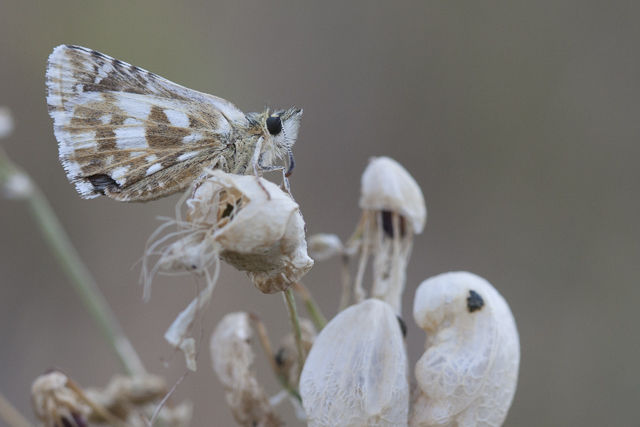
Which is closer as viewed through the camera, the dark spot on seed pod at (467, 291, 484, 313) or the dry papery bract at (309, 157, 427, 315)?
the dark spot on seed pod at (467, 291, 484, 313)

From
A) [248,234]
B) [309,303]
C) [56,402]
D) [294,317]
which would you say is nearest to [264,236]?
[248,234]

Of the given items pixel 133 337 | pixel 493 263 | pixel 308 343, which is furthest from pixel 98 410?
pixel 493 263

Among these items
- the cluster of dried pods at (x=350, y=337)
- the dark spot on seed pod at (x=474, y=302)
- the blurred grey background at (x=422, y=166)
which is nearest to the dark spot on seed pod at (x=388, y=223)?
the cluster of dried pods at (x=350, y=337)

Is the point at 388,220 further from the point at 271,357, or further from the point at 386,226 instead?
the point at 271,357

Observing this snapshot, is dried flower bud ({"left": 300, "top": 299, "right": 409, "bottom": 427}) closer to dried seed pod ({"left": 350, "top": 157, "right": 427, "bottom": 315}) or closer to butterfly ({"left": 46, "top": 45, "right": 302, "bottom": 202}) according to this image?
dried seed pod ({"left": 350, "top": 157, "right": 427, "bottom": 315})

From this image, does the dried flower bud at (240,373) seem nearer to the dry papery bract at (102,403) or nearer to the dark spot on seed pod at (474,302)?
the dry papery bract at (102,403)

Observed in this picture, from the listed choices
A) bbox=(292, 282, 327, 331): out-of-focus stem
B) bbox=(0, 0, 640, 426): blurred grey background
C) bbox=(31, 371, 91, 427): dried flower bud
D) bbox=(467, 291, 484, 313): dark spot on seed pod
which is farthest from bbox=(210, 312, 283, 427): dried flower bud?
bbox=(0, 0, 640, 426): blurred grey background
